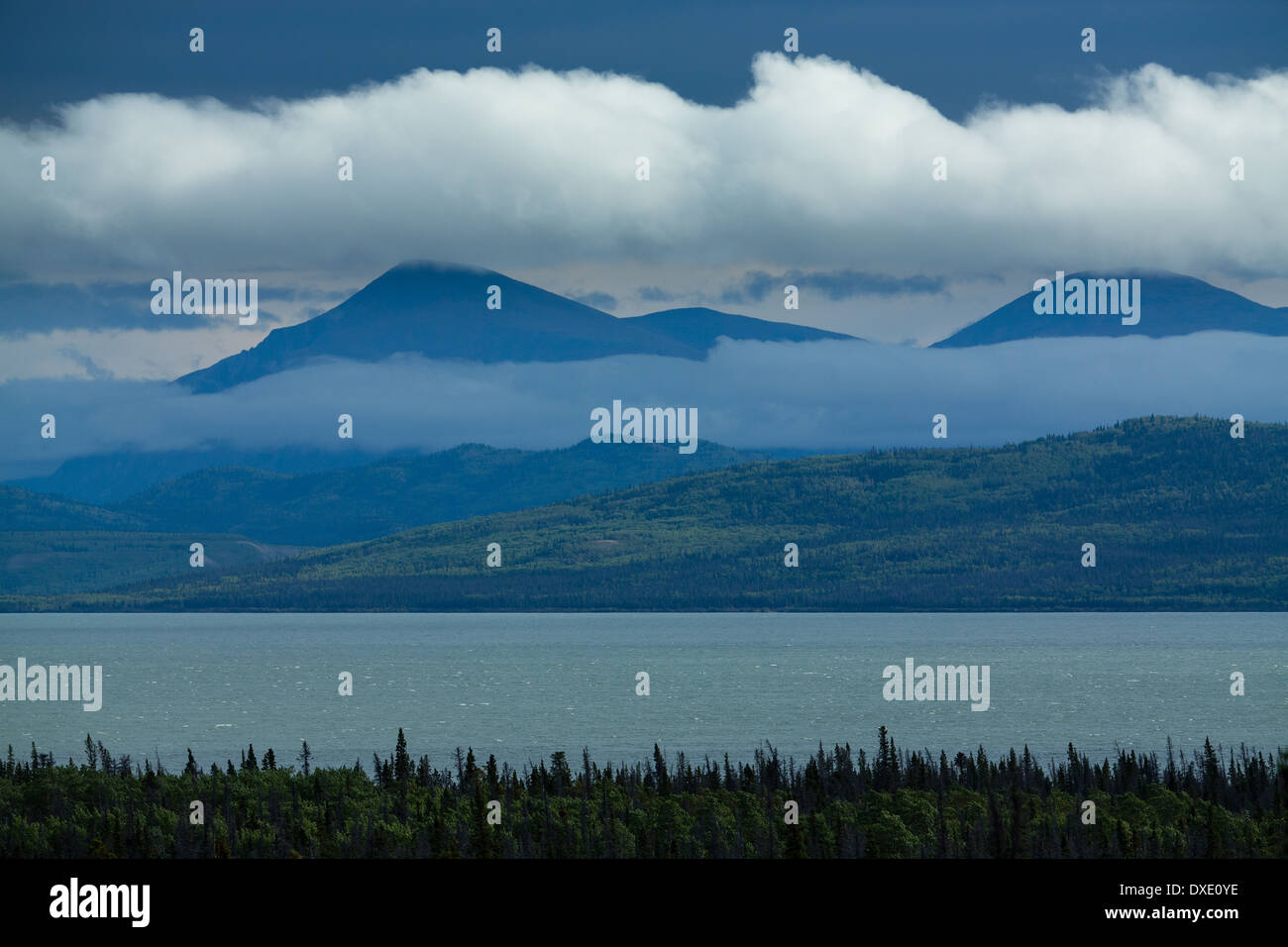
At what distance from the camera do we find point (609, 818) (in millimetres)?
64938

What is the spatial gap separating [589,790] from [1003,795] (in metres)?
20.3

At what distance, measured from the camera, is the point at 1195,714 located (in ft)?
569

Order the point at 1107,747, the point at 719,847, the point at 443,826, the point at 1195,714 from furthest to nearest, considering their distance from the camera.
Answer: the point at 1195,714 → the point at 1107,747 → the point at 443,826 → the point at 719,847

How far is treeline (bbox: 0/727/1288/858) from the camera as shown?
6003 centimetres

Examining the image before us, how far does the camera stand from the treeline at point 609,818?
6003 centimetres

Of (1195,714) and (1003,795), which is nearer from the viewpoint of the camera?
(1003,795)
